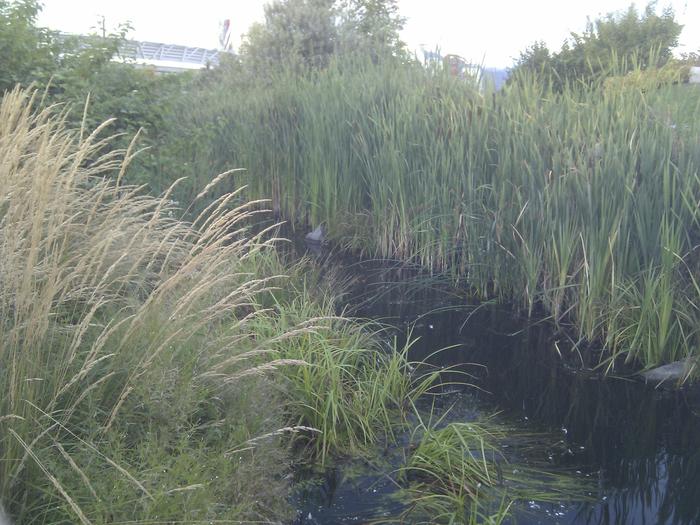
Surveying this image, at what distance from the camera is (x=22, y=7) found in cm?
569

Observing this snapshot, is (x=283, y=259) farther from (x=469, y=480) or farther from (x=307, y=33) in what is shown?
(x=307, y=33)

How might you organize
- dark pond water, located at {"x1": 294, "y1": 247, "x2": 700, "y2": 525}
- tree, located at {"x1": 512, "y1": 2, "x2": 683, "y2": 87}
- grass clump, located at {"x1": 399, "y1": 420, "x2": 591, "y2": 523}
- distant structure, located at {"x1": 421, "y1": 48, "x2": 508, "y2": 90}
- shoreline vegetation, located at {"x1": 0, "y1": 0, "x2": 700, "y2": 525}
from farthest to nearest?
tree, located at {"x1": 512, "y1": 2, "x2": 683, "y2": 87}, distant structure, located at {"x1": 421, "y1": 48, "x2": 508, "y2": 90}, dark pond water, located at {"x1": 294, "y1": 247, "x2": 700, "y2": 525}, grass clump, located at {"x1": 399, "y1": 420, "x2": 591, "y2": 523}, shoreline vegetation, located at {"x1": 0, "y1": 0, "x2": 700, "y2": 525}

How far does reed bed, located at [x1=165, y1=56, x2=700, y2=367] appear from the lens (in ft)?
16.6

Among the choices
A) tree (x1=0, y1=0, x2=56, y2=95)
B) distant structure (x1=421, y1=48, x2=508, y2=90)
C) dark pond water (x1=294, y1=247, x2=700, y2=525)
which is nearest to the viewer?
dark pond water (x1=294, y1=247, x2=700, y2=525)

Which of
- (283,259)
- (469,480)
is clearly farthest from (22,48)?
(469,480)

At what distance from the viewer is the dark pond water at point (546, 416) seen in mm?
3488

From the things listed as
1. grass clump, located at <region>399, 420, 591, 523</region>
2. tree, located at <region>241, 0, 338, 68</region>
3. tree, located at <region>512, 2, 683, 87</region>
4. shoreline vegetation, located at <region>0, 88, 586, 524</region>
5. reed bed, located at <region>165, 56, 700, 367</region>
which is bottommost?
grass clump, located at <region>399, 420, 591, 523</region>

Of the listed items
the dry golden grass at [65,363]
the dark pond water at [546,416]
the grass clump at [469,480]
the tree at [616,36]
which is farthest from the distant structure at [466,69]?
the tree at [616,36]

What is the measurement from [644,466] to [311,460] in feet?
5.74

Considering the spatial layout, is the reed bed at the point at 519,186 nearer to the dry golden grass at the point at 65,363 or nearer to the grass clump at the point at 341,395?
the grass clump at the point at 341,395

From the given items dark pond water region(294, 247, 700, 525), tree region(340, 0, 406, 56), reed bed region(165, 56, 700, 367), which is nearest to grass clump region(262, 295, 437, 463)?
dark pond water region(294, 247, 700, 525)

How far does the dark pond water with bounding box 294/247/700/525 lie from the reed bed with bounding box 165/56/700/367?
0.32m

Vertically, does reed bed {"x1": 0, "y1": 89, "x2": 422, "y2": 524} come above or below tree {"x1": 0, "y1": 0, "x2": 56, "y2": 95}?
below

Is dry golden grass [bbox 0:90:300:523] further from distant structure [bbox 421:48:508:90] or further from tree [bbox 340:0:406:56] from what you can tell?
tree [bbox 340:0:406:56]
